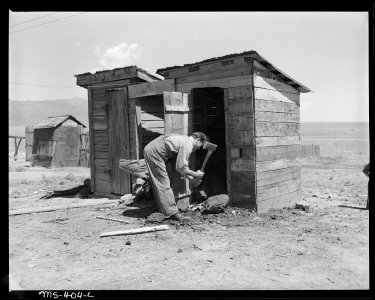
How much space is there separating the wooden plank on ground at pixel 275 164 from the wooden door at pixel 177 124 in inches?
68.0

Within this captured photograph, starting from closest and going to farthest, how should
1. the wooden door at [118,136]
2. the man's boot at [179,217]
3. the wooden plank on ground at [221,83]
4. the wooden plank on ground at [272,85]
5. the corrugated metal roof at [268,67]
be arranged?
1. the man's boot at [179,217]
2. the corrugated metal roof at [268,67]
3. the wooden plank on ground at [221,83]
4. the wooden plank on ground at [272,85]
5. the wooden door at [118,136]

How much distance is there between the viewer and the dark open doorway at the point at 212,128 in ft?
30.2

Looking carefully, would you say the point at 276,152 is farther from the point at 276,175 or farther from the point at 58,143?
the point at 58,143

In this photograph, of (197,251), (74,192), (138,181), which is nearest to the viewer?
(197,251)

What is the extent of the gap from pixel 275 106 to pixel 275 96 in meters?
0.24

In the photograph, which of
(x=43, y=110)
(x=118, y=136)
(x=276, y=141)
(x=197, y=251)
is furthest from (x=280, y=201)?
(x=43, y=110)

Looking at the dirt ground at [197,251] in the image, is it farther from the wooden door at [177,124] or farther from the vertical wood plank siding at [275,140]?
the wooden door at [177,124]

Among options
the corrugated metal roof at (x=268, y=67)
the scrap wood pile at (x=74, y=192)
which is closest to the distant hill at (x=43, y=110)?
the scrap wood pile at (x=74, y=192)

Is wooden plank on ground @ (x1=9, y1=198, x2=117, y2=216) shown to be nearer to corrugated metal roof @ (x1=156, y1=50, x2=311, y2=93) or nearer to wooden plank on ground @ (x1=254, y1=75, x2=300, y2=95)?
corrugated metal roof @ (x1=156, y1=50, x2=311, y2=93)

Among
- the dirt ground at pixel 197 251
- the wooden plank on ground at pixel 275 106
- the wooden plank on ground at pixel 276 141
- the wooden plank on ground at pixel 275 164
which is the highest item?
the wooden plank on ground at pixel 275 106

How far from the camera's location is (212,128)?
33.8 feet

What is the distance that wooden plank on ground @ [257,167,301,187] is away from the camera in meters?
8.09
